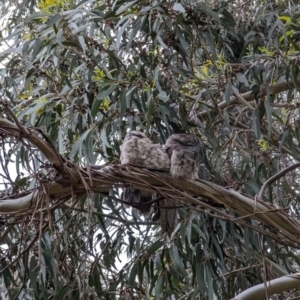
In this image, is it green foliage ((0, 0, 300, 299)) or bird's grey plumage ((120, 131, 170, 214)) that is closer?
bird's grey plumage ((120, 131, 170, 214))

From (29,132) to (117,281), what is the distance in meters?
1.34

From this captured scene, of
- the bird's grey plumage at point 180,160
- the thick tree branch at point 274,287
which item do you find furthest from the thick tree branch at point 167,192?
the thick tree branch at point 274,287

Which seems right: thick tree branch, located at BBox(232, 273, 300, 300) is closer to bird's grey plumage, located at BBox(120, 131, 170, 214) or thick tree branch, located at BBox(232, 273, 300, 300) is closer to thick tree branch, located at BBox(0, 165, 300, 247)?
thick tree branch, located at BBox(0, 165, 300, 247)

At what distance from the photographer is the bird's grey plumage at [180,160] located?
1.80 meters

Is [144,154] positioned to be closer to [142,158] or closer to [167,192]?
[142,158]

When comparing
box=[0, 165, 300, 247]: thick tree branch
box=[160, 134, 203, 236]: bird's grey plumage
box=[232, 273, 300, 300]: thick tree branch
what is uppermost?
box=[160, 134, 203, 236]: bird's grey plumage

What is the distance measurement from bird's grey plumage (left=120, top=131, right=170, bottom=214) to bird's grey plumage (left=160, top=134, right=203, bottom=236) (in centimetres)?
3

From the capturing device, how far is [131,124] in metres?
2.35

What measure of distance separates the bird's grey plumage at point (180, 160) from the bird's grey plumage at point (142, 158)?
31 mm

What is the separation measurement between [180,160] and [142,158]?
6.8 inches

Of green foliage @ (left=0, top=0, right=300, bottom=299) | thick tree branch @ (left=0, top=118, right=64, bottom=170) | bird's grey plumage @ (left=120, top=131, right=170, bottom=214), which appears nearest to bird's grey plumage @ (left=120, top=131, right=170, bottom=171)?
bird's grey plumage @ (left=120, top=131, right=170, bottom=214)

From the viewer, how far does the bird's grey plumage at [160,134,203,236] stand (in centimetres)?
180

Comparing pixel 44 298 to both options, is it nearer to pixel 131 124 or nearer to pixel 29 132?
pixel 131 124

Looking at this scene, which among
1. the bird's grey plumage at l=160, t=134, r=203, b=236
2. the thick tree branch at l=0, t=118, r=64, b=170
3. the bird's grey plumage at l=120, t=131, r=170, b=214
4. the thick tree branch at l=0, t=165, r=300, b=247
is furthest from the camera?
the bird's grey plumage at l=120, t=131, r=170, b=214
